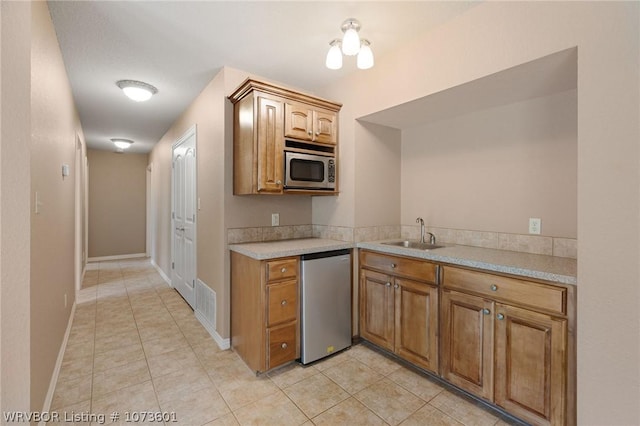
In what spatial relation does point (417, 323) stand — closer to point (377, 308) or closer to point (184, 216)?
point (377, 308)

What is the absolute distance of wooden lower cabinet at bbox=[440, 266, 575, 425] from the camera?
1512 mm

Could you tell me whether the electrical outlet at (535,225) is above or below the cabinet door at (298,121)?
below

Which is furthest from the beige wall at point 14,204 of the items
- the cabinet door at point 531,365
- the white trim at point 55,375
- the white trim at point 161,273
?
the white trim at point 161,273

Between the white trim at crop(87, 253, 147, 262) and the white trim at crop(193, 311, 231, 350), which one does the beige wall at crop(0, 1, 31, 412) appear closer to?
the white trim at crop(193, 311, 231, 350)

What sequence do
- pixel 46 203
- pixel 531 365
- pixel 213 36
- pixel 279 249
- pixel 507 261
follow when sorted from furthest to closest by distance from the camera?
pixel 279 249 → pixel 213 36 → pixel 46 203 → pixel 507 261 → pixel 531 365

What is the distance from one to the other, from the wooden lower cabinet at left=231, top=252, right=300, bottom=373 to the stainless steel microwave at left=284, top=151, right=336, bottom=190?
2.28 ft

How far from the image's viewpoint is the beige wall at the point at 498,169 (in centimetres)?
200

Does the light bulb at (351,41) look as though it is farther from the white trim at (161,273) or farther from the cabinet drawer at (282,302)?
the white trim at (161,273)

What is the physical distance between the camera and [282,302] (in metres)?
2.24

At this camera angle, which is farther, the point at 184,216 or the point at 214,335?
the point at 184,216

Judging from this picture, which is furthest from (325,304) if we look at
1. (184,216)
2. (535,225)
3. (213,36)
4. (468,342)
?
(184,216)

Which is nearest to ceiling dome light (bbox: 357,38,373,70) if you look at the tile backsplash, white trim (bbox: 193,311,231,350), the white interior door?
the tile backsplash

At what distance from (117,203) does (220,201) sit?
5.56 metres

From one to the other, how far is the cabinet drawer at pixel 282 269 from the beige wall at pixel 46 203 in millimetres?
1318
